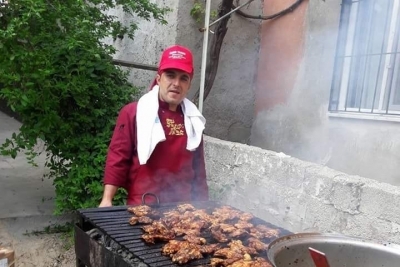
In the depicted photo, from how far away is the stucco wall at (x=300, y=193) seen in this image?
2.73 metres

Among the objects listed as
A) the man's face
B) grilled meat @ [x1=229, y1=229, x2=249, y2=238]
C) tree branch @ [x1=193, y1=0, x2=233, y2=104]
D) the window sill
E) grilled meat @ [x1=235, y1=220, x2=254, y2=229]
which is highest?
tree branch @ [x1=193, y1=0, x2=233, y2=104]

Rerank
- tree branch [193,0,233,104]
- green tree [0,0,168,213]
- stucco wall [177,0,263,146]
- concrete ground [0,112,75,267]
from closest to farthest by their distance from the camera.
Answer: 1. green tree [0,0,168,213]
2. concrete ground [0,112,75,267]
3. tree branch [193,0,233,104]
4. stucco wall [177,0,263,146]

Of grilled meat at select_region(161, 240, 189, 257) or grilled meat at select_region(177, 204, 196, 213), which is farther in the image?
grilled meat at select_region(177, 204, 196, 213)

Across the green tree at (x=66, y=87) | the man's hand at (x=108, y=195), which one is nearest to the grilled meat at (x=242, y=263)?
the man's hand at (x=108, y=195)

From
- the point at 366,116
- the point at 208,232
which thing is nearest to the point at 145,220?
the point at 208,232

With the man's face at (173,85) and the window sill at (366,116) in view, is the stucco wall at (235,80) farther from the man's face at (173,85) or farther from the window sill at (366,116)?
the man's face at (173,85)

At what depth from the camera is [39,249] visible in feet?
15.3

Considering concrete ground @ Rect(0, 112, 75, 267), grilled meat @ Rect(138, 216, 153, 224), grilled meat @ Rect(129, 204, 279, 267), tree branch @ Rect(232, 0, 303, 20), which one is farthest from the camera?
tree branch @ Rect(232, 0, 303, 20)

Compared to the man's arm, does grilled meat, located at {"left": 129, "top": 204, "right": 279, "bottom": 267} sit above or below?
below

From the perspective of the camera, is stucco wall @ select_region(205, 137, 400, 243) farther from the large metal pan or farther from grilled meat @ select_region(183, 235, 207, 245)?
grilled meat @ select_region(183, 235, 207, 245)

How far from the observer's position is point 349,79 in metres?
4.98

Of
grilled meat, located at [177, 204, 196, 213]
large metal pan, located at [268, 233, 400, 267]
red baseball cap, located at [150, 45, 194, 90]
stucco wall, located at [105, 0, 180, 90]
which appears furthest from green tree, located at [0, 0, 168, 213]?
large metal pan, located at [268, 233, 400, 267]

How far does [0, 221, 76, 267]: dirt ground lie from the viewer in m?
4.51

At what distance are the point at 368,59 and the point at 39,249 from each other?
14.9 feet
